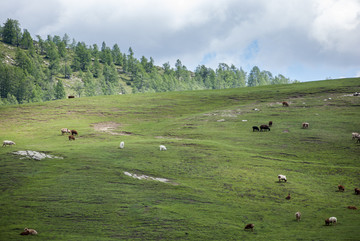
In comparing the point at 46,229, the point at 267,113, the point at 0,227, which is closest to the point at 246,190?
the point at 46,229

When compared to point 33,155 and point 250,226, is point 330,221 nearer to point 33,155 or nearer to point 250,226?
point 250,226

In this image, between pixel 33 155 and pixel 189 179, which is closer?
pixel 189 179

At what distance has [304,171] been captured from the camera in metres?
38.1

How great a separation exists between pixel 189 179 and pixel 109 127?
36.6 m

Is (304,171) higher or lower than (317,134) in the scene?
lower

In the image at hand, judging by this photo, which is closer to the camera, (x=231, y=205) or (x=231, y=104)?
(x=231, y=205)

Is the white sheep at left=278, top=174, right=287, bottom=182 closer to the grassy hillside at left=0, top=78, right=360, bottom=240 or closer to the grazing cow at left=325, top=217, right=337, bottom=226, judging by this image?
the grassy hillside at left=0, top=78, right=360, bottom=240

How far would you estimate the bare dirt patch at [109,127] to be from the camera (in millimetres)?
60938

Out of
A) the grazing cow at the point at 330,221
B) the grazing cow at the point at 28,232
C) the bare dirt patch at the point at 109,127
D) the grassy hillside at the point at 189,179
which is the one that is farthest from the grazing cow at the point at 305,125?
the grazing cow at the point at 28,232

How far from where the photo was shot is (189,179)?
3347 centimetres

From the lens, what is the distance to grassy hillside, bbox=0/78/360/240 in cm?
2227

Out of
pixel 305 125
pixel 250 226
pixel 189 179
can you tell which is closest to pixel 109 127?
pixel 189 179

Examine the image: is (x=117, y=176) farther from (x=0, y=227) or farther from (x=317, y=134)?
(x=317, y=134)

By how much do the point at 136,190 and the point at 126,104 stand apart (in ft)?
210
